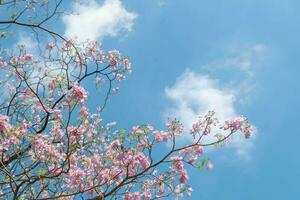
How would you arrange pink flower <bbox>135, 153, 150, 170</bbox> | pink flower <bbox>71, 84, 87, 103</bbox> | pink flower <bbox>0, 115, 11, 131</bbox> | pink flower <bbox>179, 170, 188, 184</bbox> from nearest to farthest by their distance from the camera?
pink flower <bbox>0, 115, 11, 131</bbox> < pink flower <bbox>71, 84, 87, 103</bbox> < pink flower <bbox>135, 153, 150, 170</bbox> < pink flower <bbox>179, 170, 188, 184</bbox>

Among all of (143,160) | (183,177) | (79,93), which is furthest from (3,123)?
(183,177)

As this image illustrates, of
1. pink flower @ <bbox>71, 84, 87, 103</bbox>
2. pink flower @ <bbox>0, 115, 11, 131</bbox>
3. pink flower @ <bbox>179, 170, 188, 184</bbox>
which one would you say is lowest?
pink flower @ <bbox>0, 115, 11, 131</bbox>

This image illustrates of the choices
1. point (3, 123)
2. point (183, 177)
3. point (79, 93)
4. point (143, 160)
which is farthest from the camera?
point (183, 177)

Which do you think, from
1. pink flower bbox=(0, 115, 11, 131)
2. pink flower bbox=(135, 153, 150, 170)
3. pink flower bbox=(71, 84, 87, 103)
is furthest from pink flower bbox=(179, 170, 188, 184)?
pink flower bbox=(0, 115, 11, 131)

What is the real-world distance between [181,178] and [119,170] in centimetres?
101

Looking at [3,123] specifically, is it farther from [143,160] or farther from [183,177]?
[183,177]

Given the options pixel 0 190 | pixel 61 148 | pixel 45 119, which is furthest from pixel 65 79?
pixel 0 190

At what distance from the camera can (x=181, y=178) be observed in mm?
9195

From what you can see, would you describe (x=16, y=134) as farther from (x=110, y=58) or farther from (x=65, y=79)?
(x=110, y=58)

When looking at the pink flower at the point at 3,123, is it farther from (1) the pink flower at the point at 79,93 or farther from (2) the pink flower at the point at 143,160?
(2) the pink flower at the point at 143,160

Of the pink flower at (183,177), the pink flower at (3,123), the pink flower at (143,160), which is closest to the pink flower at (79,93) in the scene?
the pink flower at (3,123)

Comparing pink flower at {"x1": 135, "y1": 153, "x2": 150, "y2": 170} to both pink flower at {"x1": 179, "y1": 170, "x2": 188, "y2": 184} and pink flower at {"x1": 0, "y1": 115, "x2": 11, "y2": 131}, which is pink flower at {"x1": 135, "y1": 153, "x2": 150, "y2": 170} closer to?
pink flower at {"x1": 179, "y1": 170, "x2": 188, "y2": 184}

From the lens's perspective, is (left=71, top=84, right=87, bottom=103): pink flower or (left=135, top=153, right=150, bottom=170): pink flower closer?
(left=71, top=84, right=87, bottom=103): pink flower

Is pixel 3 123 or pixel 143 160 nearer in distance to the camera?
pixel 3 123
